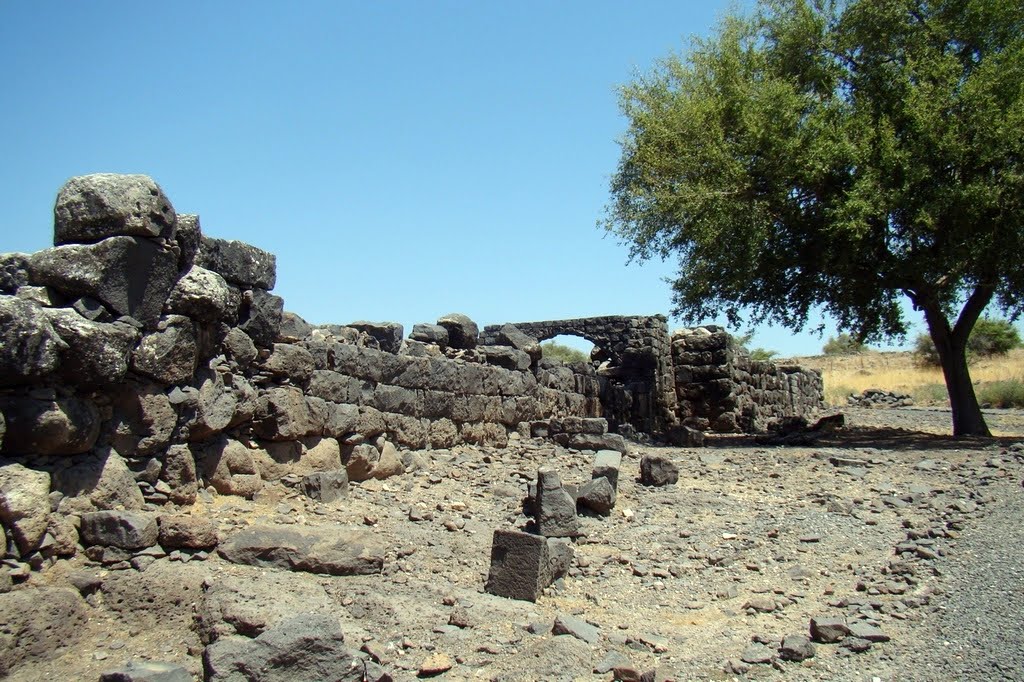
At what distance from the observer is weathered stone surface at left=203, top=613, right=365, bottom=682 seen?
4242 millimetres

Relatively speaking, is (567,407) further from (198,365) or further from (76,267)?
(76,267)

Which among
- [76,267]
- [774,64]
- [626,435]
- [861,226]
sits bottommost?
[626,435]

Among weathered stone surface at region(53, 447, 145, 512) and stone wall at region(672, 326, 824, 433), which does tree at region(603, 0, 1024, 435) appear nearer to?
stone wall at region(672, 326, 824, 433)

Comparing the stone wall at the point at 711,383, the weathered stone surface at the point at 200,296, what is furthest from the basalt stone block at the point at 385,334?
the stone wall at the point at 711,383

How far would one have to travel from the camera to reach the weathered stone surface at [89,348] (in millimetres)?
5031

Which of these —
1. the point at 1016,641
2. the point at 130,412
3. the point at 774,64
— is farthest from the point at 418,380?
the point at 774,64

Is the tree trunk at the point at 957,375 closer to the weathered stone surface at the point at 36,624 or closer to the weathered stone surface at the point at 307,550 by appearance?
the weathered stone surface at the point at 307,550

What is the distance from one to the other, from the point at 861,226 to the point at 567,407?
4.89 m

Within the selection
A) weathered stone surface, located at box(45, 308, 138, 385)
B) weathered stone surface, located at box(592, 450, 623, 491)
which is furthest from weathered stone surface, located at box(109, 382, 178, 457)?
weathered stone surface, located at box(592, 450, 623, 491)

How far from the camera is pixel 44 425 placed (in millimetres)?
4914

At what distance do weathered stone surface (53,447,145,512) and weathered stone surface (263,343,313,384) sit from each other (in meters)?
1.76

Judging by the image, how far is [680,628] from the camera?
18.9 feet

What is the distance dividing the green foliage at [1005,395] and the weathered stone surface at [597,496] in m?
21.8

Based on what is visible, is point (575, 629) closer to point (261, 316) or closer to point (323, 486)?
point (323, 486)
